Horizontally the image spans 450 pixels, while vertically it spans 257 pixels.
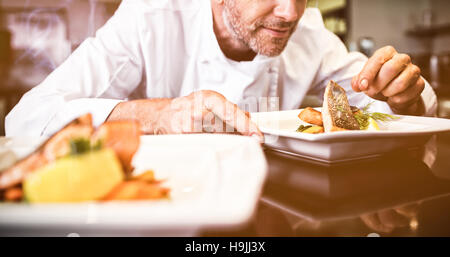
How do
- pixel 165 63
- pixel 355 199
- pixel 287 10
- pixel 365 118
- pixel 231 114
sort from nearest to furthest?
1. pixel 355 199
2. pixel 231 114
3. pixel 365 118
4. pixel 287 10
5. pixel 165 63

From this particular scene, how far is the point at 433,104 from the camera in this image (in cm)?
77

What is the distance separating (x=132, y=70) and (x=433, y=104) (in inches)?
30.0

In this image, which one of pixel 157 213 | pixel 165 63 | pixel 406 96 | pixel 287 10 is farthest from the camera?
pixel 165 63

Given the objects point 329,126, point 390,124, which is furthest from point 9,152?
point 390,124

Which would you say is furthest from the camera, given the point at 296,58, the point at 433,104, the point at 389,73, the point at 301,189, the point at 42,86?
the point at 296,58

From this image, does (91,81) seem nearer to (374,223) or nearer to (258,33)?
(258,33)

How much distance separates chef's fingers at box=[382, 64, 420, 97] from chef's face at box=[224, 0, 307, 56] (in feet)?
0.93

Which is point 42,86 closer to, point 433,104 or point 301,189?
point 301,189

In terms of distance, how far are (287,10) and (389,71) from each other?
0.30 meters

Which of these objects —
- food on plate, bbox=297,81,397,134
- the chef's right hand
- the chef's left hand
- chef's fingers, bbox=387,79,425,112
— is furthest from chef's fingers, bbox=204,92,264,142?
chef's fingers, bbox=387,79,425,112

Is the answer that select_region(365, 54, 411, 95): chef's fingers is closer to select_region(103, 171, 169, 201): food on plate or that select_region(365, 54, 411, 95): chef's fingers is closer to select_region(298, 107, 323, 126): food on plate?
select_region(298, 107, 323, 126): food on plate

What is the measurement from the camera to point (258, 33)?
75 cm

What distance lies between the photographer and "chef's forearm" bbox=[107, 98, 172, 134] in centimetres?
44

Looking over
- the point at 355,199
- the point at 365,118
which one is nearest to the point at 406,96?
the point at 365,118
